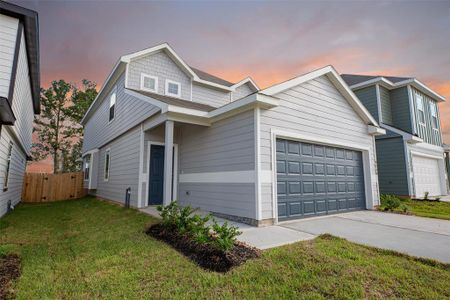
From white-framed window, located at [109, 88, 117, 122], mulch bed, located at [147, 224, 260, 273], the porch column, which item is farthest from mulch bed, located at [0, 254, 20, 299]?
white-framed window, located at [109, 88, 117, 122]

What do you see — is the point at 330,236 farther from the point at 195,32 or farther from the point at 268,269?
the point at 195,32

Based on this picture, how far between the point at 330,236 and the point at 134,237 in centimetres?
401

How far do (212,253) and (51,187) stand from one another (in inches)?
543

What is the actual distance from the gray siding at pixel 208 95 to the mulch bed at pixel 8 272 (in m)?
9.30

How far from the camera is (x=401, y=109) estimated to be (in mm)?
14109

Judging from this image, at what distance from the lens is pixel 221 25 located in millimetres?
9242

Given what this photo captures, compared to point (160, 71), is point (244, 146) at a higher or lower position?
lower

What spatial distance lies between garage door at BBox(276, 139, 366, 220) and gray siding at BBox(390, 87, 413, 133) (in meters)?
7.51

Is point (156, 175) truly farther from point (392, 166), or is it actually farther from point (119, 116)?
point (392, 166)

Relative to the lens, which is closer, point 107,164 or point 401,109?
point 107,164

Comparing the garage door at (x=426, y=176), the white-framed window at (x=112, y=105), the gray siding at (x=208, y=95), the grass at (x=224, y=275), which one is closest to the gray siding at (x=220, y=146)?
the grass at (x=224, y=275)

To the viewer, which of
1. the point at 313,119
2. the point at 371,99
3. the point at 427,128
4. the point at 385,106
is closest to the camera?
the point at 313,119

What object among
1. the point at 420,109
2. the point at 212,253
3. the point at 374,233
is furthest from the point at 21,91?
the point at 420,109

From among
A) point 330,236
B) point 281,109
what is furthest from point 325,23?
point 330,236
